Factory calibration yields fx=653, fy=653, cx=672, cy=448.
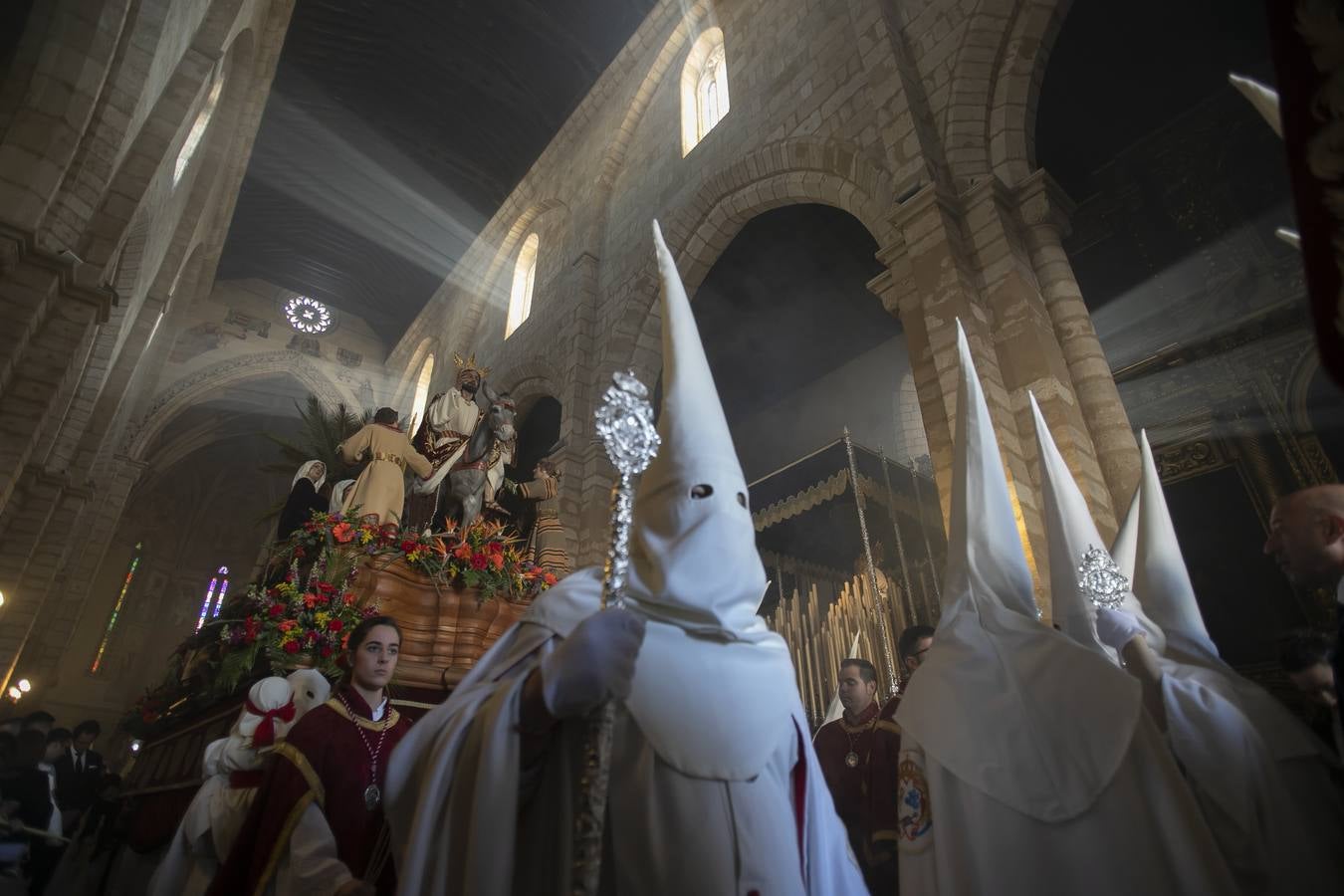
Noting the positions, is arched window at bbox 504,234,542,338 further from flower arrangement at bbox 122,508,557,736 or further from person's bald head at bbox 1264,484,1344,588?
person's bald head at bbox 1264,484,1344,588

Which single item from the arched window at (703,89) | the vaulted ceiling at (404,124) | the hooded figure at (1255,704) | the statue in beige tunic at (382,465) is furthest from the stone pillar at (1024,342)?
the vaulted ceiling at (404,124)

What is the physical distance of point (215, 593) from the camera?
66.8 feet

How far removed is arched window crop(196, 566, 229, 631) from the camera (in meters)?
19.8

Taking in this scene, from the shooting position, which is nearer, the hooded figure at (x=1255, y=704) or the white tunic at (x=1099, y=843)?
the white tunic at (x=1099, y=843)

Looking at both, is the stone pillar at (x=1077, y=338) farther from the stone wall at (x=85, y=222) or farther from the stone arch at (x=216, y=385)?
the stone arch at (x=216, y=385)

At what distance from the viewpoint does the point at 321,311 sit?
763 inches

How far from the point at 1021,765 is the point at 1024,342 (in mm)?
3657

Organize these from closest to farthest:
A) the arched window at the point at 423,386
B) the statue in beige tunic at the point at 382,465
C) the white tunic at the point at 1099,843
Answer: the white tunic at the point at 1099,843 < the statue in beige tunic at the point at 382,465 < the arched window at the point at 423,386

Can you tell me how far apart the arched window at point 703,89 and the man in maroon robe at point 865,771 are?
27.3 feet

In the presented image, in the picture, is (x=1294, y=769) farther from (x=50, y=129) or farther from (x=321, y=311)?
(x=321, y=311)

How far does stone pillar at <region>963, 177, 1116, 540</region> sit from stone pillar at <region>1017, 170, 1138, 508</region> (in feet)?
0.22

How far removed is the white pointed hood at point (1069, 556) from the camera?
2018 mm

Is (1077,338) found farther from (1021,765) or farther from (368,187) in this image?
(368,187)

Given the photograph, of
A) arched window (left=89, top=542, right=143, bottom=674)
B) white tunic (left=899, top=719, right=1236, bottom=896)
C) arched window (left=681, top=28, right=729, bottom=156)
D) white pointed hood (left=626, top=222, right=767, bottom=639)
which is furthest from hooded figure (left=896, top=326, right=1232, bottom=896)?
Result: arched window (left=89, top=542, right=143, bottom=674)
